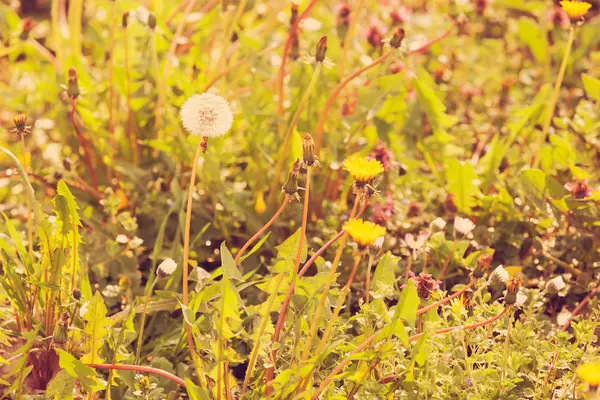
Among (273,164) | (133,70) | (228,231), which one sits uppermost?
(133,70)

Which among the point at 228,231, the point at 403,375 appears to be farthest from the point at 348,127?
the point at 403,375

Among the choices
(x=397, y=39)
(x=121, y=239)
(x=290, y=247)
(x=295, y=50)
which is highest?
(x=397, y=39)

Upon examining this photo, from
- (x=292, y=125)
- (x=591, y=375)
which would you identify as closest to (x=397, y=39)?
(x=292, y=125)

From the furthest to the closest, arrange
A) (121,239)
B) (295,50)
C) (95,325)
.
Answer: (295,50)
(121,239)
(95,325)

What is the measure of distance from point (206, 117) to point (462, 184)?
73cm

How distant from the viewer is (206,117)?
1.27 m

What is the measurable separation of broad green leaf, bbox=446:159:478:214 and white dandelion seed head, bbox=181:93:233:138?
66cm

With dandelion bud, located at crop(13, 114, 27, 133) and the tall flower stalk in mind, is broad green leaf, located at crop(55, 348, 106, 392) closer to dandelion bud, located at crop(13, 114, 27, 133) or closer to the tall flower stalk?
dandelion bud, located at crop(13, 114, 27, 133)

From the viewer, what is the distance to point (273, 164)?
1.79m

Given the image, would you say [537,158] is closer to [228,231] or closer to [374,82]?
[374,82]

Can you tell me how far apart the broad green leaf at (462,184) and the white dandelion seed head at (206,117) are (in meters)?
0.66

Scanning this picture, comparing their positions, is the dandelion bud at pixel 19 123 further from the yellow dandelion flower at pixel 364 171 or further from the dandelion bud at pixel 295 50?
the dandelion bud at pixel 295 50

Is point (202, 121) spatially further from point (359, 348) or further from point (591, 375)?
point (591, 375)

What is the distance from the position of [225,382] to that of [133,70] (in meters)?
1.07
